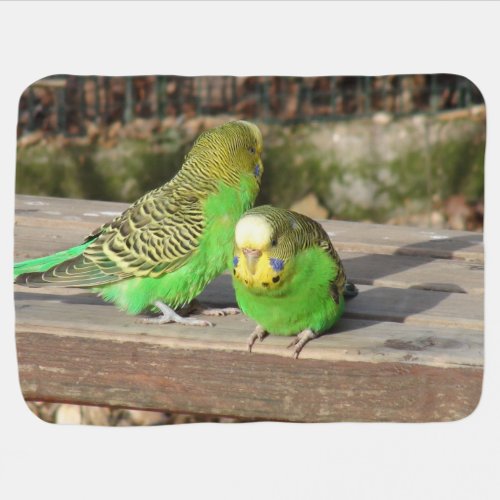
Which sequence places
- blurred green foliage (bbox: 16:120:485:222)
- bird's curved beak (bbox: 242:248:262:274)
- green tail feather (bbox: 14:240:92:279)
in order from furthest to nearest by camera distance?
blurred green foliage (bbox: 16:120:485:222) → green tail feather (bbox: 14:240:92:279) → bird's curved beak (bbox: 242:248:262:274)

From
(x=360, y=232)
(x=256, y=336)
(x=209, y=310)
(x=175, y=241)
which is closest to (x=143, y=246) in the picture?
(x=175, y=241)

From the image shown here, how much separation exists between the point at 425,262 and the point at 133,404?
0.86 meters

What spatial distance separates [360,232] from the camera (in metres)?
2.62

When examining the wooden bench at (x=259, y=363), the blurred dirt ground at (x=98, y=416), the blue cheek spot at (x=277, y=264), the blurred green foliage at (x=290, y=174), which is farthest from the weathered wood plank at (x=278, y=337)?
the blurred green foliage at (x=290, y=174)

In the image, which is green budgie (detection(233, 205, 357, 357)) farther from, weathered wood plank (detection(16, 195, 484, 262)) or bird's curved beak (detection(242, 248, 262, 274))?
weathered wood plank (detection(16, 195, 484, 262))

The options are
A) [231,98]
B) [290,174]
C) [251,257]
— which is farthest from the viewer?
[290,174]

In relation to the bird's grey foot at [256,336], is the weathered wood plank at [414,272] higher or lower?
lower

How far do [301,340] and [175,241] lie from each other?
1.12ft

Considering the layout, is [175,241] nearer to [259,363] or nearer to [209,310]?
[209,310]

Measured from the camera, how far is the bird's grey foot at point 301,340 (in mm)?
1845

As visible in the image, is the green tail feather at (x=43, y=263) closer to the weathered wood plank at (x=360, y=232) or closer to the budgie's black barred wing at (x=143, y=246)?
the budgie's black barred wing at (x=143, y=246)

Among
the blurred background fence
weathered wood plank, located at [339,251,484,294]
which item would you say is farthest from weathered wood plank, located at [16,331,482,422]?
the blurred background fence

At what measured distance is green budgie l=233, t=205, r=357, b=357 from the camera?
68.8 inches

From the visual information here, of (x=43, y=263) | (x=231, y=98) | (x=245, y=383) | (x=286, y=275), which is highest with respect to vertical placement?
(x=231, y=98)
